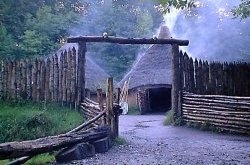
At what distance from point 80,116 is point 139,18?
26947 millimetres

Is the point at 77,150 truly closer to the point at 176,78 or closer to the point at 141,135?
the point at 141,135

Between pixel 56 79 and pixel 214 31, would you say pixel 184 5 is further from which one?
pixel 214 31

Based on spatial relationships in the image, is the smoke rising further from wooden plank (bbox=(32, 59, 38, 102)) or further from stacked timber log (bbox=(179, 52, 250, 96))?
wooden plank (bbox=(32, 59, 38, 102))

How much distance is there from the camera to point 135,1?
41.9 m

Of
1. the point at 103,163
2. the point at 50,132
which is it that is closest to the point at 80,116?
the point at 50,132

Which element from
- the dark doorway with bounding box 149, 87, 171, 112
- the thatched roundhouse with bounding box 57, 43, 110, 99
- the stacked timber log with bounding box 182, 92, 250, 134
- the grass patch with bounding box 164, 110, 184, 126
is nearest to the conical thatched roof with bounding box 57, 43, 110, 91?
the thatched roundhouse with bounding box 57, 43, 110, 99

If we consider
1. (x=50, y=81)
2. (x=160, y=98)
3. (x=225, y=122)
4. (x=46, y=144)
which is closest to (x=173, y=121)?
(x=225, y=122)

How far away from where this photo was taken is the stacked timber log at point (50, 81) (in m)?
12.4

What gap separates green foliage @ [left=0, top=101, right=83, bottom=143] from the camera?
35.2ft

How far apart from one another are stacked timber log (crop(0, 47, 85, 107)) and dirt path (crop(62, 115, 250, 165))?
224 cm

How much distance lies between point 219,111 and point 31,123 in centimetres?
577

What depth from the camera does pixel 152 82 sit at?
70.9 ft

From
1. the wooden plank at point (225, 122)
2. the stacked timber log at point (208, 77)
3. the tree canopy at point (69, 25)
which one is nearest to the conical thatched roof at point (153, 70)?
the tree canopy at point (69, 25)

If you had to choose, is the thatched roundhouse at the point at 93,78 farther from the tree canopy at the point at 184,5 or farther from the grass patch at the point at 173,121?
the tree canopy at the point at 184,5
